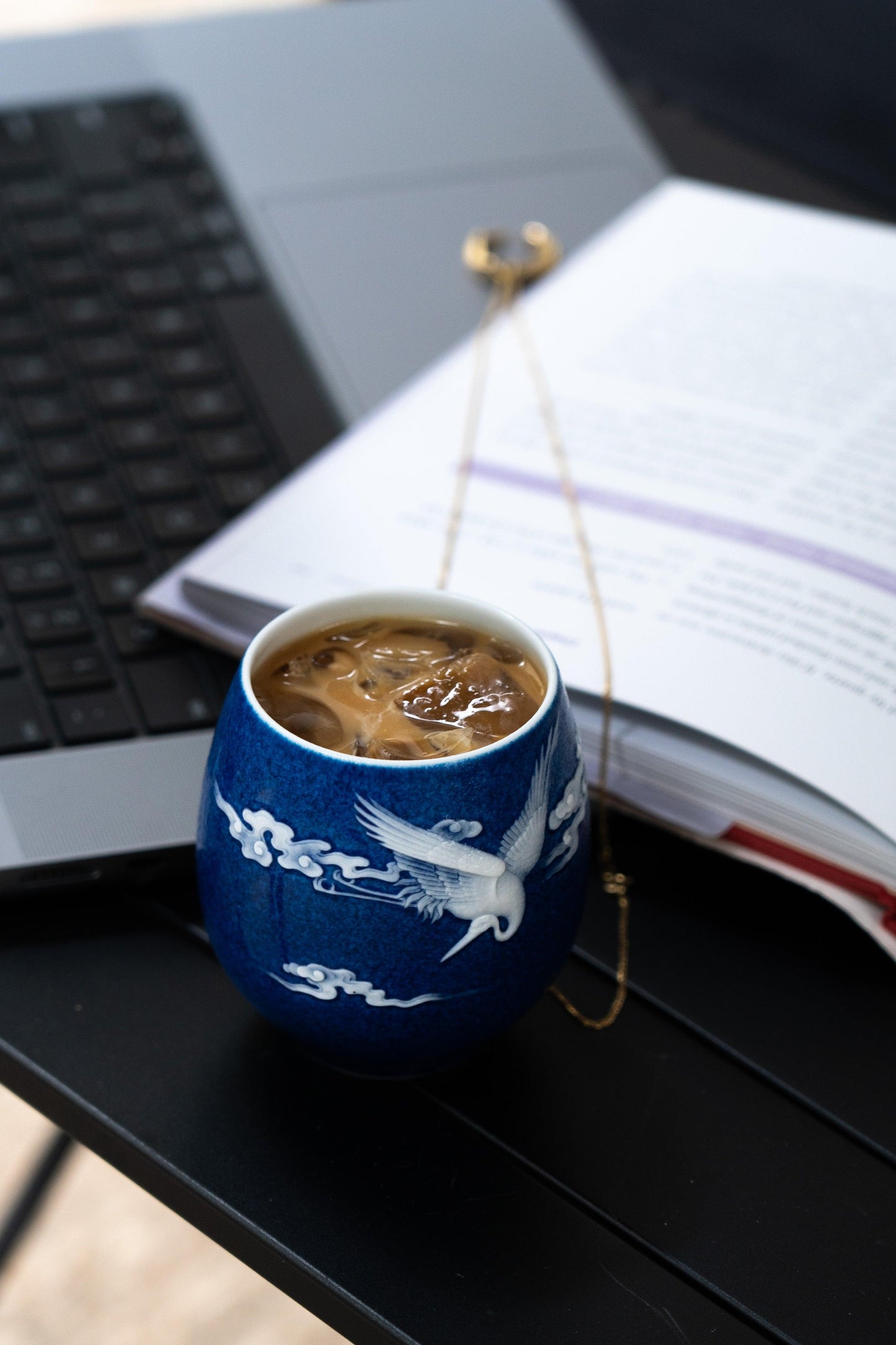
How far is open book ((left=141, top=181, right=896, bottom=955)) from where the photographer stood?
35 centimetres

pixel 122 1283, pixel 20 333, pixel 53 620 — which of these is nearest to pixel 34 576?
pixel 53 620

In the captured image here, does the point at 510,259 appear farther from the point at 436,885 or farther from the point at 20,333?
the point at 436,885

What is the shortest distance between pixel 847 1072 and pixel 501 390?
0.25m

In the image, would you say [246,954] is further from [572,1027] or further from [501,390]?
[501,390]

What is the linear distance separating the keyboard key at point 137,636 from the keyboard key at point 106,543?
1.0 inches

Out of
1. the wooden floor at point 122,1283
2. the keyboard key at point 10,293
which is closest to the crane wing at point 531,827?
the keyboard key at point 10,293

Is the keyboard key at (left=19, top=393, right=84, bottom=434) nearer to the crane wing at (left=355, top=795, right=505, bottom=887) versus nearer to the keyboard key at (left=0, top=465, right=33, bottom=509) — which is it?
the keyboard key at (left=0, top=465, right=33, bottom=509)

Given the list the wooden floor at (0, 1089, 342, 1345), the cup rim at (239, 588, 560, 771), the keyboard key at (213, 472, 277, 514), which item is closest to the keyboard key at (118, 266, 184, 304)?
the keyboard key at (213, 472, 277, 514)

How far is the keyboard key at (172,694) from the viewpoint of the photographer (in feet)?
1.23

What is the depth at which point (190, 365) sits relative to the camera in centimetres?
49

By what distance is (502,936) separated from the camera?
27 centimetres

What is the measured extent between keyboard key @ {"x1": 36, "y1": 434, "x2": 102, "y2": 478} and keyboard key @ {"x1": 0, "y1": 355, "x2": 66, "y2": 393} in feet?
0.09

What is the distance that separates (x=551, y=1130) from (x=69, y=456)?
0.27 m

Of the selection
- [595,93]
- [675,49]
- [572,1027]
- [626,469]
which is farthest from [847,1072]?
[675,49]
